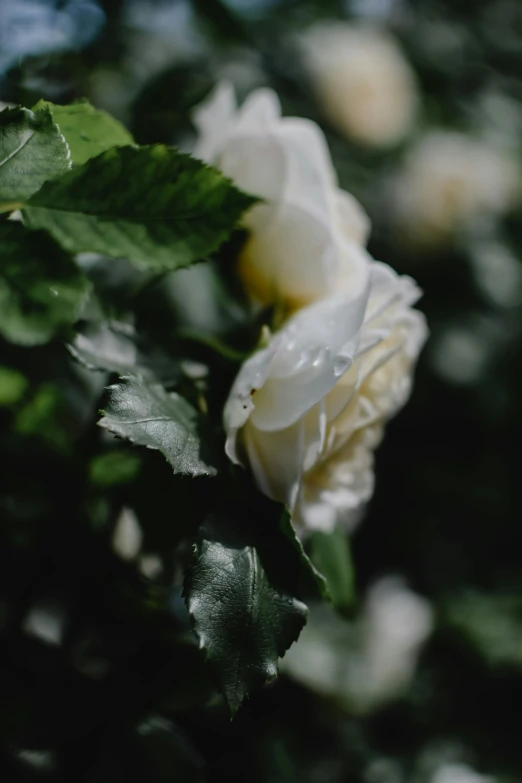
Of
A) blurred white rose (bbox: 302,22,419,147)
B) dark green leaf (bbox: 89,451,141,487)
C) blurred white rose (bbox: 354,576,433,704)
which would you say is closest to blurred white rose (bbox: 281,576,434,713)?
blurred white rose (bbox: 354,576,433,704)

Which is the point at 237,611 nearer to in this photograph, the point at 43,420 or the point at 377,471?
the point at 43,420

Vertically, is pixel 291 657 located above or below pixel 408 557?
above

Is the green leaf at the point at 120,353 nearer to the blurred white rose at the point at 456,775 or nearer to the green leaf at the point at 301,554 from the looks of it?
the green leaf at the point at 301,554

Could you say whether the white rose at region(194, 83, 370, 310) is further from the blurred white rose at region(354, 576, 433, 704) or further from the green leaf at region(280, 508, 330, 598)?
the blurred white rose at region(354, 576, 433, 704)

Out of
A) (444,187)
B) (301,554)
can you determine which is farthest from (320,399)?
(444,187)

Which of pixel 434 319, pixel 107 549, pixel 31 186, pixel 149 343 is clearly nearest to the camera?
pixel 31 186

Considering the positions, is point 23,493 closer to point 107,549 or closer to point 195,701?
point 107,549

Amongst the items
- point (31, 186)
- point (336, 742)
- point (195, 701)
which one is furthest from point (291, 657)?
point (31, 186)
